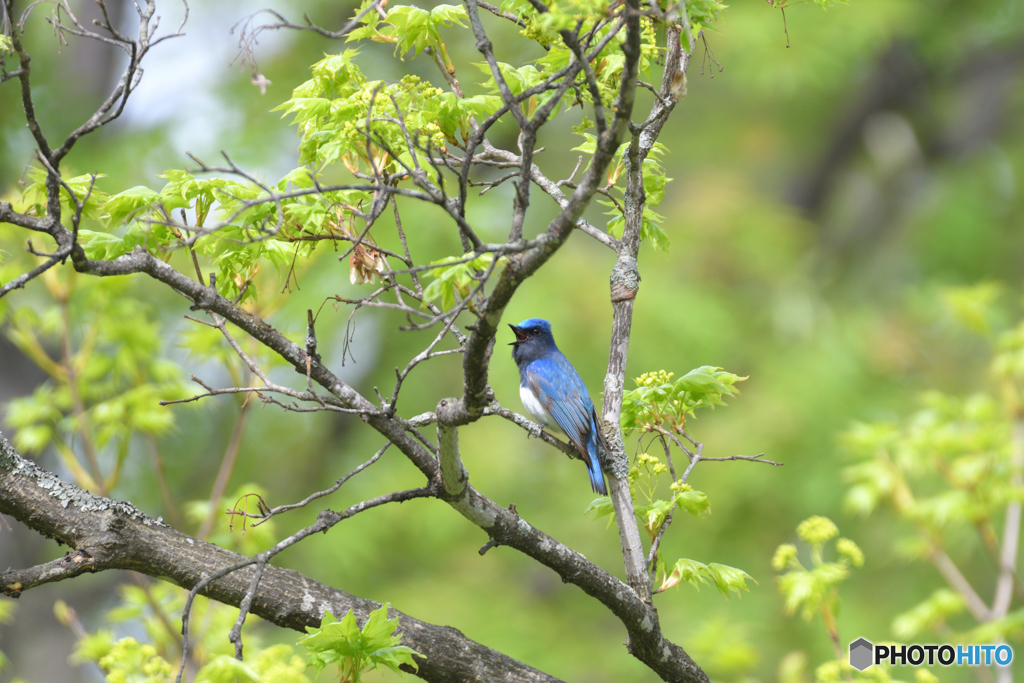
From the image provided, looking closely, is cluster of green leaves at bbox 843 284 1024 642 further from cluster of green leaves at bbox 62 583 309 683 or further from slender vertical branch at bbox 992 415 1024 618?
cluster of green leaves at bbox 62 583 309 683

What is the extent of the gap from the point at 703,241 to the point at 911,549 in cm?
525

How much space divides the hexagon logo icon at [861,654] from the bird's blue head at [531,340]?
7.83 ft

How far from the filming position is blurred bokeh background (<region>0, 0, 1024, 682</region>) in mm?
7125

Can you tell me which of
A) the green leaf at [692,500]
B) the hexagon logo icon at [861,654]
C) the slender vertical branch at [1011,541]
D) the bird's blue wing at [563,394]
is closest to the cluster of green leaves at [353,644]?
the green leaf at [692,500]

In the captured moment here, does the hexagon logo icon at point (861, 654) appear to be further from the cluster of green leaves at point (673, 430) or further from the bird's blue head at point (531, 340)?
the bird's blue head at point (531, 340)

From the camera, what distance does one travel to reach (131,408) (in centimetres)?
427

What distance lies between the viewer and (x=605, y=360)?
7.98 meters

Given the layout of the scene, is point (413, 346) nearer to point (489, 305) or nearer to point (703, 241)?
point (703, 241)

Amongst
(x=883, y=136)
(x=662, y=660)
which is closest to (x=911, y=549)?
(x=662, y=660)

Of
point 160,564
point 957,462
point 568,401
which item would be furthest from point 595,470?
point 957,462

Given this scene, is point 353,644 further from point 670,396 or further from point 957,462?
point 957,462

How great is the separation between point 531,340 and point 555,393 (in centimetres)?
67

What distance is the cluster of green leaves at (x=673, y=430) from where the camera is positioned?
107 inches

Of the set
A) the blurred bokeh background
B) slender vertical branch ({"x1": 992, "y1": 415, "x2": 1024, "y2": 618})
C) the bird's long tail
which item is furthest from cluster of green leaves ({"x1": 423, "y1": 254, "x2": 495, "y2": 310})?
the blurred bokeh background
